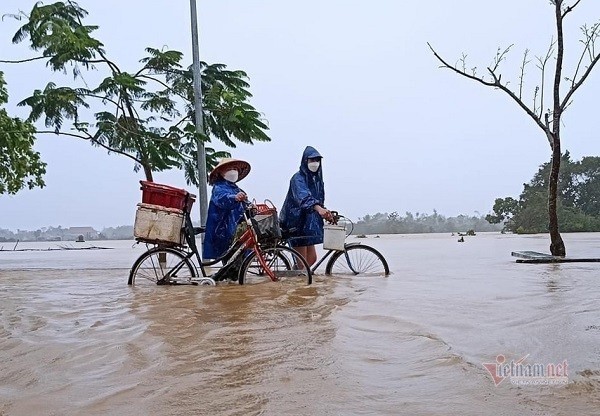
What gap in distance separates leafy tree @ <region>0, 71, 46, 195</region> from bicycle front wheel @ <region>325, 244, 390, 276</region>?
782cm

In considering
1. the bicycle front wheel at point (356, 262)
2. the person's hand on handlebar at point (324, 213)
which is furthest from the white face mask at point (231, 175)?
the bicycle front wheel at point (356, 262)

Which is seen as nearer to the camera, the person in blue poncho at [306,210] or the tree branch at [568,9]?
the person in blue poncho at [306,210]

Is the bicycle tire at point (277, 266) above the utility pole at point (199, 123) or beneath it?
beneath

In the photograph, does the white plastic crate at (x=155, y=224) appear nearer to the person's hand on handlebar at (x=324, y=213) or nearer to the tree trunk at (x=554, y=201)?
the person's hand on handlebar at (x=324, y=213)

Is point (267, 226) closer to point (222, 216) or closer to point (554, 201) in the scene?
point (222, 216)

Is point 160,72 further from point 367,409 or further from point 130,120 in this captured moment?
point 367,409

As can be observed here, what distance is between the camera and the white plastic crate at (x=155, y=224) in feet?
24.8

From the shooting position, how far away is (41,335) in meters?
4.81

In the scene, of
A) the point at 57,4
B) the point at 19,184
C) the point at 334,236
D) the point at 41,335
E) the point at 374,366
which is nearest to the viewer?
the point at 374,366

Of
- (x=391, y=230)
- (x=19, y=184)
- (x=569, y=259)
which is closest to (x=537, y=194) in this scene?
(x=391, y=230)

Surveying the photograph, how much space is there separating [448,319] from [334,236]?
132 inches

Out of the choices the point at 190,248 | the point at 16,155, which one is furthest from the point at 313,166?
the point at 16,155

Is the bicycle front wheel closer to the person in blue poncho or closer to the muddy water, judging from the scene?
the person in blue poncho

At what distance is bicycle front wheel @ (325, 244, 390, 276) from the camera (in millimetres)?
8383
